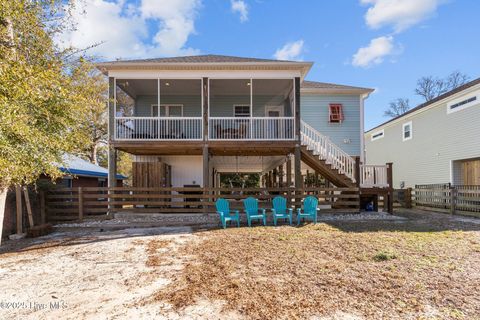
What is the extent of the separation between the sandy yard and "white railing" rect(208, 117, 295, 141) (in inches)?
189

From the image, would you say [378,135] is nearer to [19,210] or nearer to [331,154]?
[331,154]

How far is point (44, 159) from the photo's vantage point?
5.48 metres

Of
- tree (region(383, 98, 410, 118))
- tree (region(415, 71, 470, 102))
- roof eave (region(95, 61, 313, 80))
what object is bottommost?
roof eave (region(95, 61, 313, 80))

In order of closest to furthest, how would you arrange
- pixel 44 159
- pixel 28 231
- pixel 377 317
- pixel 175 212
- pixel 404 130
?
1. pixel 377 317
2. pixel 44 159
3. pixel 28 231
4. pixel 175 212
5. pixel 404 130

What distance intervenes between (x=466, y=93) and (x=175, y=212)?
1418cm

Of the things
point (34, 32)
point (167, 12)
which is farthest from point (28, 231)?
point (167, 12)

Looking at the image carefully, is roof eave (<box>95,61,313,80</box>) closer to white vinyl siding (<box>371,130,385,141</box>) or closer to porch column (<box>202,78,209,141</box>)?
porch column (<box>202,78,209,141</box>)

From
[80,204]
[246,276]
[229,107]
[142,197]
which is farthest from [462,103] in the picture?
[80,204]

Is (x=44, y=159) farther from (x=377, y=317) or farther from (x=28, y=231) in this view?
(x=377, y=317)

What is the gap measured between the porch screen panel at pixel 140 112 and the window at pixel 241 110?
3.96m

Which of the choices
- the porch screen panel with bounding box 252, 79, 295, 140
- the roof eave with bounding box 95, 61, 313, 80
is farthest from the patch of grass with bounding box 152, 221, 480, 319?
the roof eave with bounding box 95, 61, 313, 80

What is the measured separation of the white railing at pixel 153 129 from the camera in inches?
431

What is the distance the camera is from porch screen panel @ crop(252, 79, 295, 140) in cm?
1114

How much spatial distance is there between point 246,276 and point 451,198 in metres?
11.7
